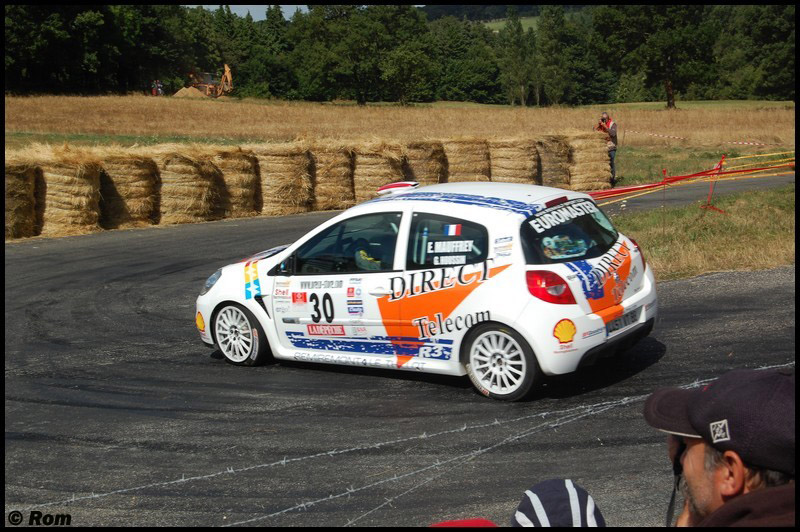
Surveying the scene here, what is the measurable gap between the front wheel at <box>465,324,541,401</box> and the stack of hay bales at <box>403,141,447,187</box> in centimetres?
1460

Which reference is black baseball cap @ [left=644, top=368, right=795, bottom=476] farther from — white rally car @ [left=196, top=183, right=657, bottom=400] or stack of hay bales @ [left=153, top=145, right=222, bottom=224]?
stack of hay bales @ [left=153, top=145, right=222, bottom=224]

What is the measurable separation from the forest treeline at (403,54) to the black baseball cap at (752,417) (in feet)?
220

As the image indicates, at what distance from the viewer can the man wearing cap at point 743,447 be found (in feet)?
6.32

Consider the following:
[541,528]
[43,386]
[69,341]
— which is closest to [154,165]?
[69,341]

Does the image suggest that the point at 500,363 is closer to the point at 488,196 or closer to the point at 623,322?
the point at 623,322

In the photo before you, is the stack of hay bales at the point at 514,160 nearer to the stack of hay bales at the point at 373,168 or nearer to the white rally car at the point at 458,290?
the stack of hay bales at the point at 373,168

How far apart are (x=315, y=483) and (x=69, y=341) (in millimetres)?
5340

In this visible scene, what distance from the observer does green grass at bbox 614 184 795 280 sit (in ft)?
38.7

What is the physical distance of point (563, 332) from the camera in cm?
675

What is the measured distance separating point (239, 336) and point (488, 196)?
2784 millimetres

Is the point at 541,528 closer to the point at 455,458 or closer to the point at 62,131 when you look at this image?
the point at 455,458

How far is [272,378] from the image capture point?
26.6 feet

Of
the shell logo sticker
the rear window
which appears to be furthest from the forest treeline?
the shell logo sticker

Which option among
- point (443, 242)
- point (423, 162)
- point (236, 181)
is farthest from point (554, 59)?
point (443, 242)
